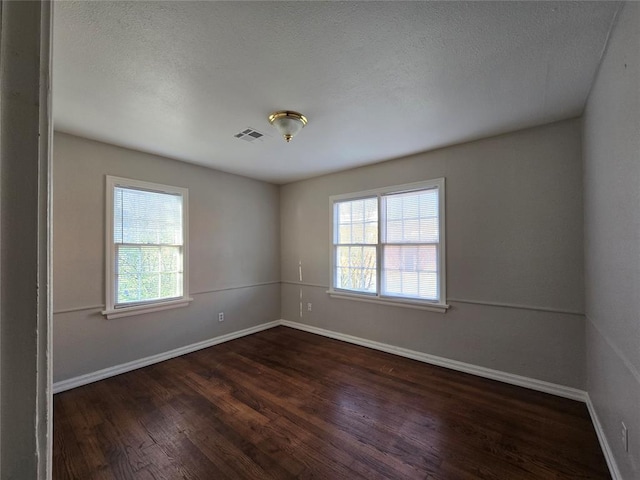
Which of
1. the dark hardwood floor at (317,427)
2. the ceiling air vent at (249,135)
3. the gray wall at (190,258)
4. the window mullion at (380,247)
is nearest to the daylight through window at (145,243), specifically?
the gray wall at (190,258)

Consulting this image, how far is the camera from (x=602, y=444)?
196 cm

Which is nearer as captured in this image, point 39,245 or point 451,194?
point 39,245

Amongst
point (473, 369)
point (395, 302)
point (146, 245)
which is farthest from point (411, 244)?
point (146, 245)

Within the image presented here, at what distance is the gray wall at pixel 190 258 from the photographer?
9.27 ft

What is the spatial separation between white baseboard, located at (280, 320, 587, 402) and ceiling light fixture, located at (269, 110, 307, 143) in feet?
9.36

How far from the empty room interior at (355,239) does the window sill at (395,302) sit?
3 centimetres

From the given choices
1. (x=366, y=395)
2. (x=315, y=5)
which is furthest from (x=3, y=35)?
(x=366, y=395)

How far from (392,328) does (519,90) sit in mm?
2786

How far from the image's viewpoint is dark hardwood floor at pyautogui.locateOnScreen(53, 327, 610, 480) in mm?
1827

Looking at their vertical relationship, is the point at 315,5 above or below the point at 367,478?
above

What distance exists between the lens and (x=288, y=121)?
243 cm

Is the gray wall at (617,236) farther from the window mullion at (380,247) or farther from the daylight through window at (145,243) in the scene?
the daylight through window at (145,243)

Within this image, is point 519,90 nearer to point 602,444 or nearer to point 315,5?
point 315,5

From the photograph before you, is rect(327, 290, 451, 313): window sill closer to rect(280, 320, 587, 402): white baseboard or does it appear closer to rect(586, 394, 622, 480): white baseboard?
rect(280, 320, 587, 402): white baseboard
